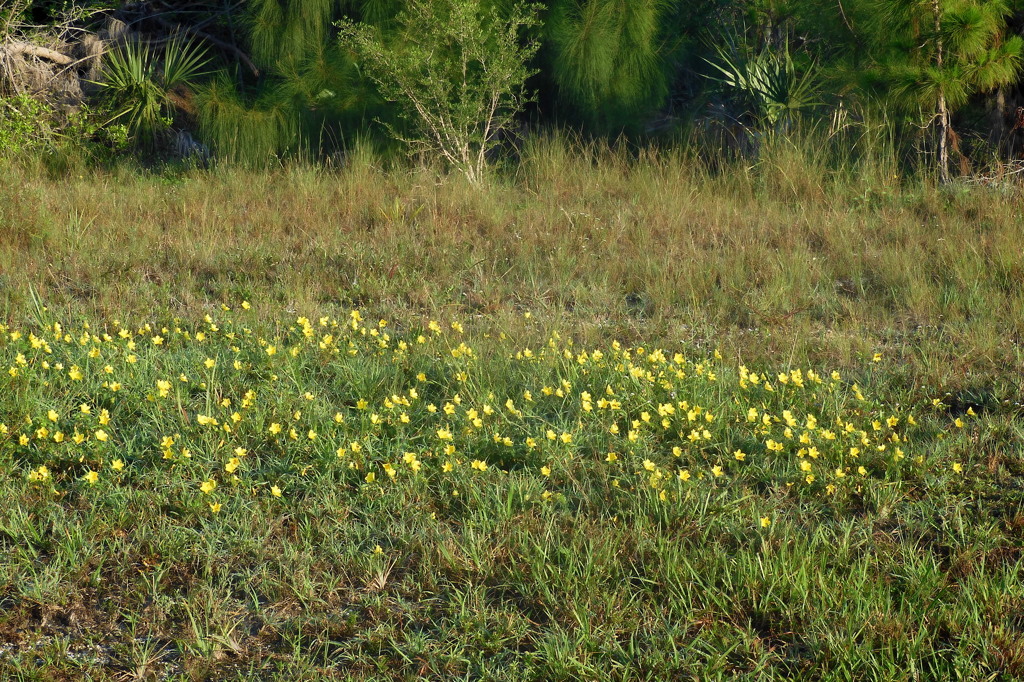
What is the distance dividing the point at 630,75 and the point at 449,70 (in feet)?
5.55

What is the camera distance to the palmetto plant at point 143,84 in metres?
8.74

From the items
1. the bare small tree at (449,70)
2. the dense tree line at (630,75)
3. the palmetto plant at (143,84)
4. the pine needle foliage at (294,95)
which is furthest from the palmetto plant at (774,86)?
the palmetto plant at (143,84)

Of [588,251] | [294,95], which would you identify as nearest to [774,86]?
[588,251]

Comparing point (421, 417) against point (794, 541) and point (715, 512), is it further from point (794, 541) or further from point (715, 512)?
point (794, 541)

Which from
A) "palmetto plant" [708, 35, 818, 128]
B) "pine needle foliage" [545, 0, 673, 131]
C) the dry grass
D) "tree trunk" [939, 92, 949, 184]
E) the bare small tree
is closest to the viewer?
the dry grass

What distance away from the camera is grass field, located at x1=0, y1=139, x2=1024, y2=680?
2.38 metres

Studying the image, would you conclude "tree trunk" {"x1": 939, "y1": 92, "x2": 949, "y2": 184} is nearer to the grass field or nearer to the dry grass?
the dry grass

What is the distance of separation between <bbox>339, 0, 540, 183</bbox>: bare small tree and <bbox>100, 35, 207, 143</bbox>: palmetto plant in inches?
78.9

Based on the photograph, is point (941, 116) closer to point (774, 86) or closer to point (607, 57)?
point (774, 86)

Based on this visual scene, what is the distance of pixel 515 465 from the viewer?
10.2 feet

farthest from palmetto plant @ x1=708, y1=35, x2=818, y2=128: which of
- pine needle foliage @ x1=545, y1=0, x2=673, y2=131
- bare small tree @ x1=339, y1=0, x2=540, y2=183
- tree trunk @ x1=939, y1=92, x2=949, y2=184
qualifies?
bare small tree @ x1=339, y1=0, x2=540, y2=183

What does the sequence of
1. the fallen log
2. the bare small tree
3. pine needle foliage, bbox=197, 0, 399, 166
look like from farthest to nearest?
the fallen log
pine needle foliage, bbox=197, 0, 399, 166
the bare small tree

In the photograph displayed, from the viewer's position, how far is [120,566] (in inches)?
103

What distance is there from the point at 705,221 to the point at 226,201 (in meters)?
3.30
